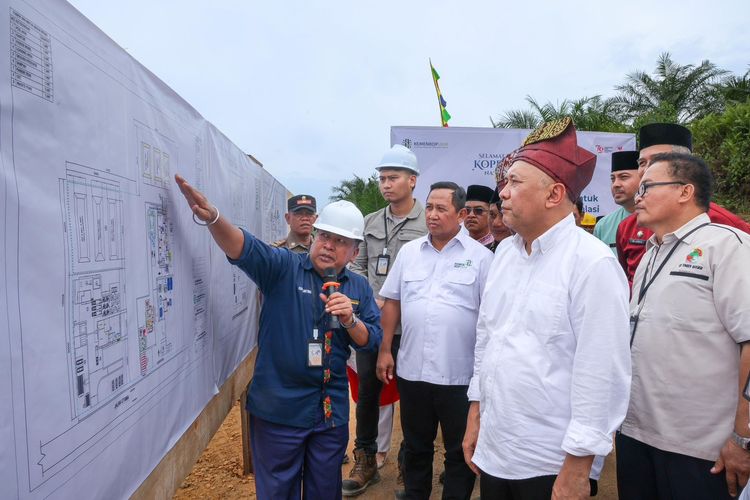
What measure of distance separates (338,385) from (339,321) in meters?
0.41

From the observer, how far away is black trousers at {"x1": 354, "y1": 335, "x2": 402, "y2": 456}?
3.75 metres

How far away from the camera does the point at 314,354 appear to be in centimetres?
251

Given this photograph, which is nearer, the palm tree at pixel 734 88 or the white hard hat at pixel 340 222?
the white hard hat at pixel 340 222

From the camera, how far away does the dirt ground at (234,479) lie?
12.6 feet

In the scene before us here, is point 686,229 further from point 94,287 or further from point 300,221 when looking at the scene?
point 300,221

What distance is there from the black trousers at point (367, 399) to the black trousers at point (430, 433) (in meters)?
0.49

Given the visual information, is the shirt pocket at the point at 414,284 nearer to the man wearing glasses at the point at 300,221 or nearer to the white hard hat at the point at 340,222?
the white hard hat at the point at 340,222

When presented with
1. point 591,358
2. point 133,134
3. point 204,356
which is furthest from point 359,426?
point 133,134

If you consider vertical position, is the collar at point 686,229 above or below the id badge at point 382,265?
above

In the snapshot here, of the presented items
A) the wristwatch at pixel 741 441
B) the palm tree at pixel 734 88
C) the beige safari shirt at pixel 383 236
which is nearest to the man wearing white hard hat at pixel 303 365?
the beige safari shirt at pixel 383 236

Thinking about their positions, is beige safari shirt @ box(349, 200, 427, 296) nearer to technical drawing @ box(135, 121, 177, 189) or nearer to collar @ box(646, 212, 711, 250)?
collar @ box(646, 212, 711, 250)

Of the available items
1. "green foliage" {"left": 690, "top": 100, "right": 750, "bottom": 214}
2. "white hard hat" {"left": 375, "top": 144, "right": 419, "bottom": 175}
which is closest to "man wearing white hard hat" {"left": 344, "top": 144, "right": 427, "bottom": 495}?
"white hard hat" {"left": 375, "top": 144, "right": 419, "bottom": 175}

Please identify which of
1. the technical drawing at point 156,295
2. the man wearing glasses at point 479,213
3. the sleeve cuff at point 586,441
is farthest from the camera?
the man wearing glasses at point 479,213

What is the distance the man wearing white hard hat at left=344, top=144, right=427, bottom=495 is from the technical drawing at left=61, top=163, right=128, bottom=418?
7.52 feet
